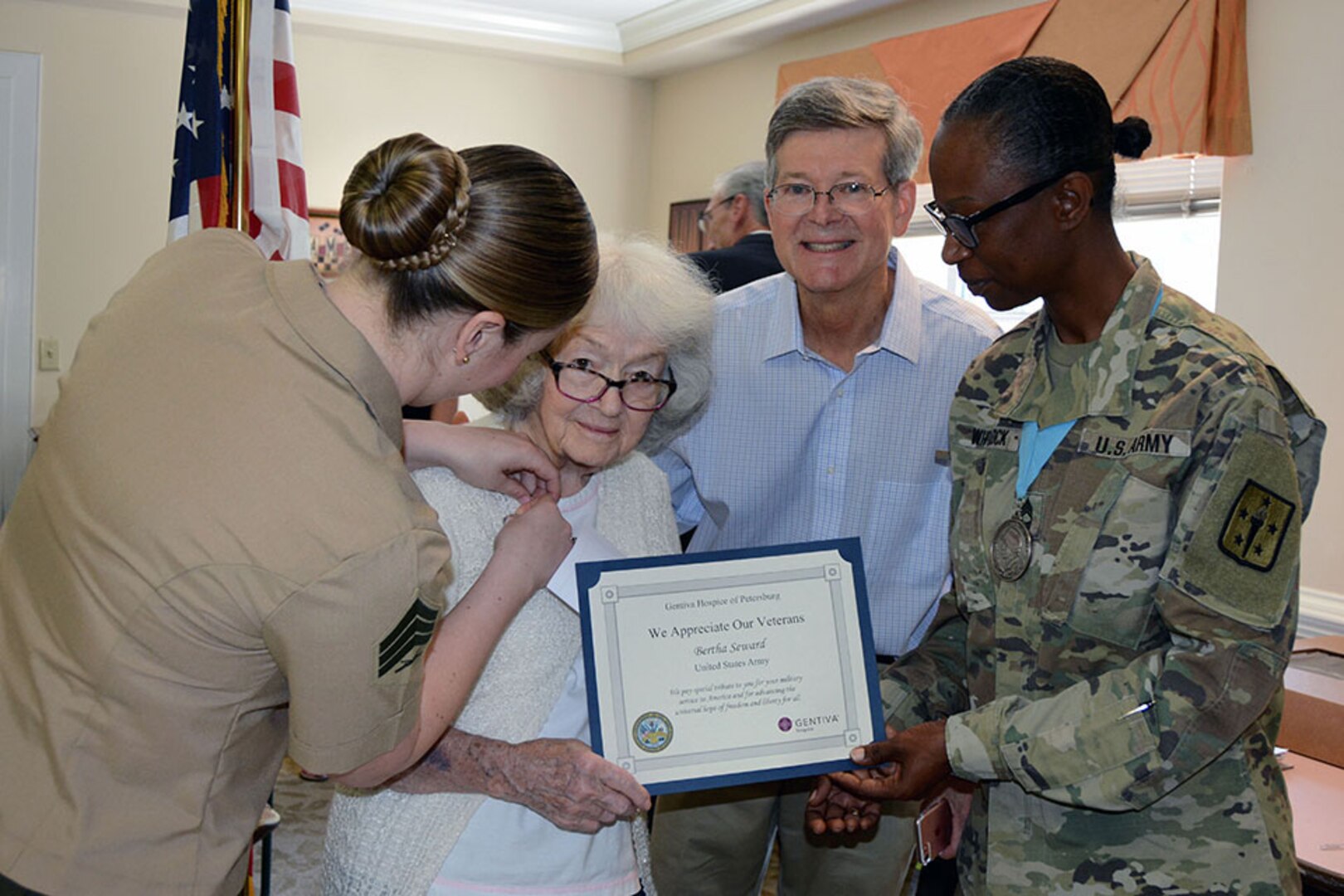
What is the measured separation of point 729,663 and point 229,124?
1.76 m

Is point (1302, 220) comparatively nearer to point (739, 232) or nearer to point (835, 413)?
point (739, 232)

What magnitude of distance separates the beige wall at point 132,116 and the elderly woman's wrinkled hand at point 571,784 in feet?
17.4

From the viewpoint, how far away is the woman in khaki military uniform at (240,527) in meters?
1.12

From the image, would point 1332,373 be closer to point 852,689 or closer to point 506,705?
point 852,689

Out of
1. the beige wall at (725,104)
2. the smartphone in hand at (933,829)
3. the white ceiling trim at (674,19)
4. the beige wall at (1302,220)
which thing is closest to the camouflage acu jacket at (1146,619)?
the smartphone in hand at (933,829)

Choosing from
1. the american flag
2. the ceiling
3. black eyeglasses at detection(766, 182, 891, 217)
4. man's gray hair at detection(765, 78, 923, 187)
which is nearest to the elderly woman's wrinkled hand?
black eyeglasses at detection(766, 182, 891, 217)

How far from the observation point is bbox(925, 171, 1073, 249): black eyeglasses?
1468mm

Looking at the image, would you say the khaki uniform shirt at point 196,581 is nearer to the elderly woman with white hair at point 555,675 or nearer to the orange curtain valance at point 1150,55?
the elderly woman with white hair at point 555,675

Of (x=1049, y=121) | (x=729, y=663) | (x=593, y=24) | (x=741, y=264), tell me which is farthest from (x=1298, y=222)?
(x=593, y=24)

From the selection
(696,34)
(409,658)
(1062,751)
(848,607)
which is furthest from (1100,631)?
(696,34)

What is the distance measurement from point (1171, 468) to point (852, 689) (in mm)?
541

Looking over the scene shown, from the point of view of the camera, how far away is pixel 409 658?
122 centimetres

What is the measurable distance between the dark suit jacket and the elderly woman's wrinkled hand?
213 centimetres

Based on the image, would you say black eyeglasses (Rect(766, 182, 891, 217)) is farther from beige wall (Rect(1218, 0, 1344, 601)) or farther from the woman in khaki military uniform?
beige wall (Rect(1218, 0, 1344, 601))
